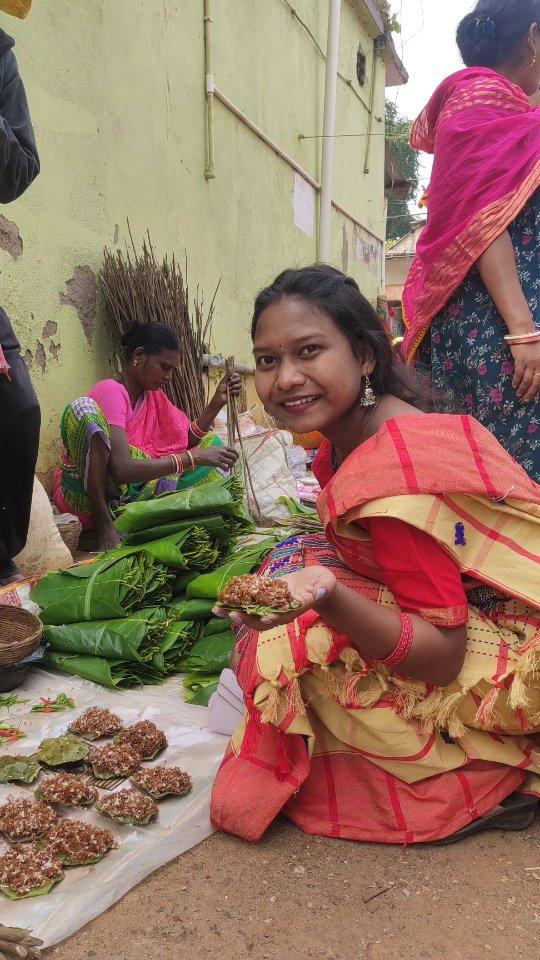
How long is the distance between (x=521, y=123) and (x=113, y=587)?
198cm

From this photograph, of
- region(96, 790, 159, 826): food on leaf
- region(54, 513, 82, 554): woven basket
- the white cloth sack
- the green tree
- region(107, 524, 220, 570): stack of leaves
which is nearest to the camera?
region(96, 790, 159, 826): food on leaf

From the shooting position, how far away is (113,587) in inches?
101

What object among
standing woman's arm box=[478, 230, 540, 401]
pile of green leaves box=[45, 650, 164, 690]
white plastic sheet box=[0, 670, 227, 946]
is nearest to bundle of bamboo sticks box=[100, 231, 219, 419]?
pile of green leaves box=[45, 650, 164, 690]

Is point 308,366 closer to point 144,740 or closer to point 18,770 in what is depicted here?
point 144,740

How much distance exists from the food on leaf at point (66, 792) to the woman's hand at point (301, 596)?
0.75 m

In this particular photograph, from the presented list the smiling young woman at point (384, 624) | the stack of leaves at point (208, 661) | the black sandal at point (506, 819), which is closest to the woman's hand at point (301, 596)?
the smiling young woman at point (384, 624)

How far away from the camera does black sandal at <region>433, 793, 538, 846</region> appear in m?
1.62

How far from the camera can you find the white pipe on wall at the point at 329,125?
853 centimetres

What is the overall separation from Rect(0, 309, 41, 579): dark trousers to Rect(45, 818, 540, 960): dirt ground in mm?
1795

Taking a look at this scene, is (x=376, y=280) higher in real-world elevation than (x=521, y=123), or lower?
lower

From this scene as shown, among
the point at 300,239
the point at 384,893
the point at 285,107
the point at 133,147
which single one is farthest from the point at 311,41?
the point at 384,893

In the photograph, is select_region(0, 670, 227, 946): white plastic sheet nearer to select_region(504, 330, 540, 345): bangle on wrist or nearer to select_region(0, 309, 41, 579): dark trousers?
select_region(0, 309, 41, 579): dark trousers

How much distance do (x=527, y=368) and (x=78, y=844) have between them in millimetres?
1748

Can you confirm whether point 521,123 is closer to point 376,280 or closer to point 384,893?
point 384,893
